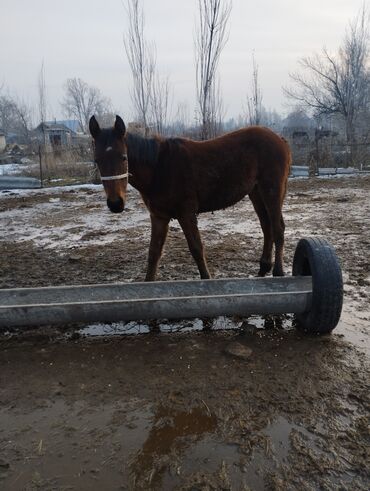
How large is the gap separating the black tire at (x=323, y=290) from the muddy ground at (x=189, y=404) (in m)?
0.15

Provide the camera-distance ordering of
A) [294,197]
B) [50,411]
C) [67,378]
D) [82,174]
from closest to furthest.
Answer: [50,411] → [67,378] → [294,197] → [82,174]

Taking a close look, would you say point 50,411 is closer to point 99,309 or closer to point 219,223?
point 99,309

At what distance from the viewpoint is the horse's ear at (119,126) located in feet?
10.5

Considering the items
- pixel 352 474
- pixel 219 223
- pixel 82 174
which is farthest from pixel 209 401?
pixel 82 174

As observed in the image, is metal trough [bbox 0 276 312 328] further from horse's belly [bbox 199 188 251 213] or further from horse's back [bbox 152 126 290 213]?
horse's belly [bbox 199 188 251 213]

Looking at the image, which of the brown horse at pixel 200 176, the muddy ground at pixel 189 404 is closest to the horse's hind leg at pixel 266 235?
the brown horse at pixel 200 176

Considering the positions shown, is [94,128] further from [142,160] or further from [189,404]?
[189,404]

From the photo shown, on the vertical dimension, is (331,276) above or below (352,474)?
above

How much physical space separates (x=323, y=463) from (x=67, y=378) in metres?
1.68

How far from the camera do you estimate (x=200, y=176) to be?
3.77 metres

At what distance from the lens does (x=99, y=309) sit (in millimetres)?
2795

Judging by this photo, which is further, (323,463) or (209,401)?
(209,401)

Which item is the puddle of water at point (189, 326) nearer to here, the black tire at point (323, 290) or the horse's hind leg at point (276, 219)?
the black tire at point (323, 290)

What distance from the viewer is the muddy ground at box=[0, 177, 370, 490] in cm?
175
